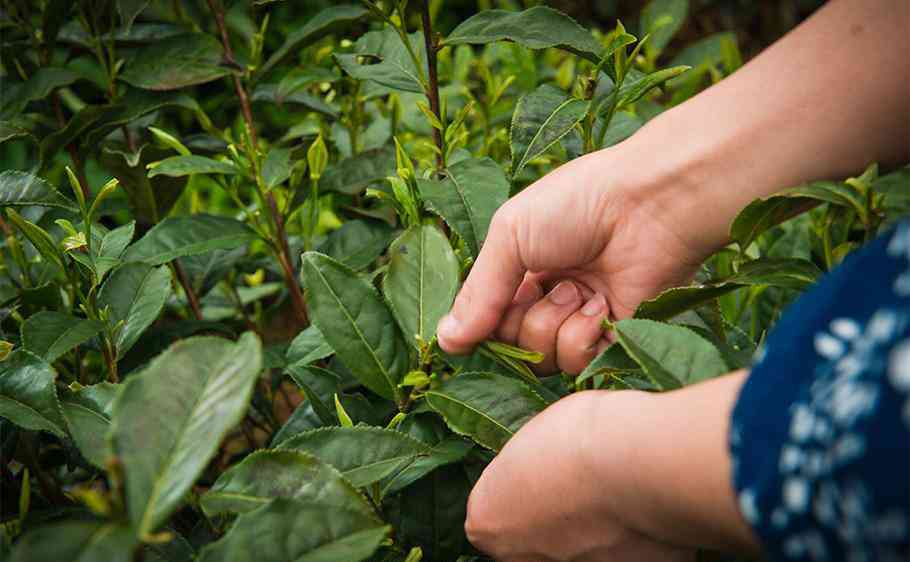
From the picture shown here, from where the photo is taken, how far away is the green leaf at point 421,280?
1.00 meters

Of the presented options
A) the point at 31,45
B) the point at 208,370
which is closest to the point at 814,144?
the point at 208,370

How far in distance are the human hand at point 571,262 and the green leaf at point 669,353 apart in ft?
0.75

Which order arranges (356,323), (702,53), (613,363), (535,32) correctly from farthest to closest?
(702,53) < (535,32) < (356,323) < (613,363)

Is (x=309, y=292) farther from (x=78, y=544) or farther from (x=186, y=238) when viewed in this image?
(x=78, y=544)

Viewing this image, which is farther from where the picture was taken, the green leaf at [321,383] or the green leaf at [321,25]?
the green leaf at [321,25]

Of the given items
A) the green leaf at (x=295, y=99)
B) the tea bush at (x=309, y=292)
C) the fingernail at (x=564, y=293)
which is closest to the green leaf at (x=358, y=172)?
the tea bush at (x=309, y=292)

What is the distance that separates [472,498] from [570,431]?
173 mm

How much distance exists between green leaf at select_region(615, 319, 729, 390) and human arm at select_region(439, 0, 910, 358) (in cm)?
23

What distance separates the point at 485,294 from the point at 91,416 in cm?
43

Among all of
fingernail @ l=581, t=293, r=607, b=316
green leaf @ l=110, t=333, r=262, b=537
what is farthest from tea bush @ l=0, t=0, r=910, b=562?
fingernail @ l=581, t=293, r=607, b=316

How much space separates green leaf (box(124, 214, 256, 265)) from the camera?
45.8 inches

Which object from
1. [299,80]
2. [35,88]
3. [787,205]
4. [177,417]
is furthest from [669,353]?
[35,88]

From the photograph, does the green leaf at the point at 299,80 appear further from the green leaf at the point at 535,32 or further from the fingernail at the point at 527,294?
the fingernail at the point at 527,294

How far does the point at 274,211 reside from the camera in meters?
1.28
